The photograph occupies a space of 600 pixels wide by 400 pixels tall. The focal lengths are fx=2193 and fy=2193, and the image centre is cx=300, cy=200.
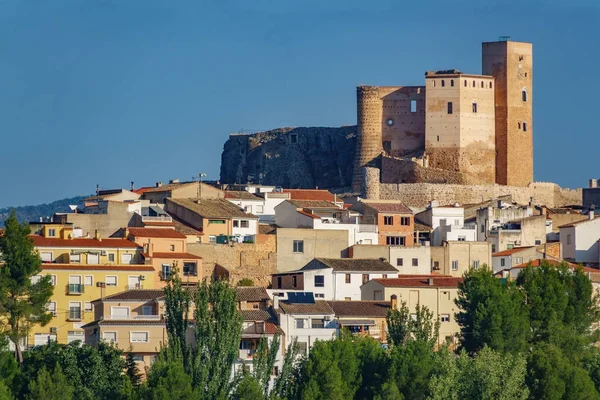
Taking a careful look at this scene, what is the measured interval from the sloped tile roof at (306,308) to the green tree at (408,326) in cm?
230

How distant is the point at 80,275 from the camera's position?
253ft

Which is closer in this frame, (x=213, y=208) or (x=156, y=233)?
(x=156, y=233)

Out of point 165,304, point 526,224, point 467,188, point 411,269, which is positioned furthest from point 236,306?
point 467,188

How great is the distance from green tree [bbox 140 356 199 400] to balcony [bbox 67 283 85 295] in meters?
13.8

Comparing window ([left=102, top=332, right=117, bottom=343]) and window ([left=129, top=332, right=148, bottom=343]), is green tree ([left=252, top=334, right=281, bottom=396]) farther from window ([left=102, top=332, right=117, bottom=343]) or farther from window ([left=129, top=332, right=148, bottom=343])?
window ([left=102, top=332, right=117, bottom=343])

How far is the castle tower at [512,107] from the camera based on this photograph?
109 metres


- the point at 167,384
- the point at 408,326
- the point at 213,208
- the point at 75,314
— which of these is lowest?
the point at 167,384

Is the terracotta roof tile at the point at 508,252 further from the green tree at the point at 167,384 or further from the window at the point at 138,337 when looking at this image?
the green tree at the point at 167,384

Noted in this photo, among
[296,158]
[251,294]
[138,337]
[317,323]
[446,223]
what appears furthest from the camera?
[296,158]

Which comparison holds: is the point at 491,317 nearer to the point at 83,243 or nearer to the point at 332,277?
the point at 332,277

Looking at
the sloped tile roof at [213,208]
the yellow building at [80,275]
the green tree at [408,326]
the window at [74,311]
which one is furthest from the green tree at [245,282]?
the green tree at [408,326]

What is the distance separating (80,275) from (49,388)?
1413 cm

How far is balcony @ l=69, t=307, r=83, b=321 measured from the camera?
250 feet

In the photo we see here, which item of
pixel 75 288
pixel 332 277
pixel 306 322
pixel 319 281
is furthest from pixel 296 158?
pixel 306 322
